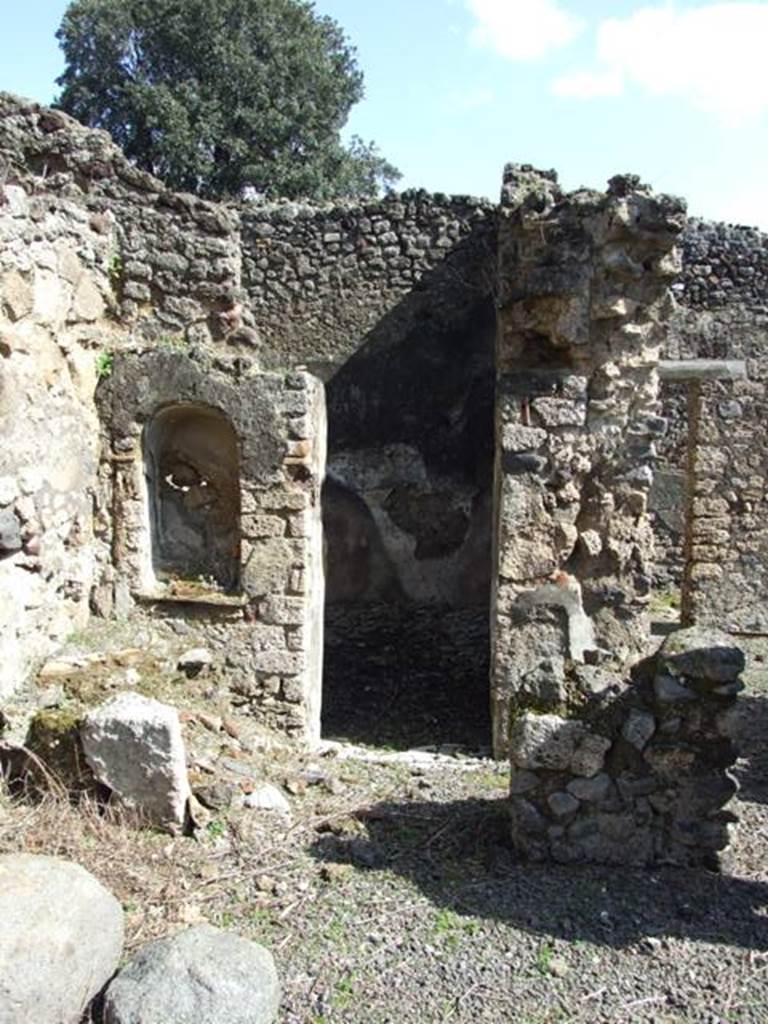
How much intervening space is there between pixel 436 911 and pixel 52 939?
168 centimetres

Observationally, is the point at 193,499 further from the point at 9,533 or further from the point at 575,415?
the point at 575,415

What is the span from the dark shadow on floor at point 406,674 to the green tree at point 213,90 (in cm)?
1460

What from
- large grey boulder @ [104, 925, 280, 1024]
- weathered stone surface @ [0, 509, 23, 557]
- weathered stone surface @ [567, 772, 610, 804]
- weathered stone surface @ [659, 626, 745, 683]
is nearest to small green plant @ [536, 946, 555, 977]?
weathered stone surface @ [567, 772, 610, 804]

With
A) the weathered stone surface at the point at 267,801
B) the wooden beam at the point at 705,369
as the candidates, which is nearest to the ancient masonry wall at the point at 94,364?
the weathered stone surface at the point at 267,801

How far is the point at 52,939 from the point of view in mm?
3639

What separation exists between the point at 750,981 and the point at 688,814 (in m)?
0.98

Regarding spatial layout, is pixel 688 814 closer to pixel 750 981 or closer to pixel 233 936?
pixel 750 981

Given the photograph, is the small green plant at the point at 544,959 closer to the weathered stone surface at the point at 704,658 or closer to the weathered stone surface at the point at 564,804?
the weathered stone surface at the point at 564,804

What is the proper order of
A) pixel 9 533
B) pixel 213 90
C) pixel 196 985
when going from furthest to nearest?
pixel 213 90
pixel 9 533
pixel 196 985

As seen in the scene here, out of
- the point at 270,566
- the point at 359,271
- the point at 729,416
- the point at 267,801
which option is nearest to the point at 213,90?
the point at 359,271

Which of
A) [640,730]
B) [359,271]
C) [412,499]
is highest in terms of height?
[359,271]

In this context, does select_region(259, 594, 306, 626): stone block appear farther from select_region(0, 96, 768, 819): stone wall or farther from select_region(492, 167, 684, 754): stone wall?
select_region(492, 167, 684, 754): stone wall

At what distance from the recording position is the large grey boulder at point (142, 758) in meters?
5.07

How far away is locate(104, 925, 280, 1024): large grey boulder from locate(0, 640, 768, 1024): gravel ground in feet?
0.60
